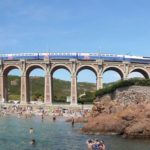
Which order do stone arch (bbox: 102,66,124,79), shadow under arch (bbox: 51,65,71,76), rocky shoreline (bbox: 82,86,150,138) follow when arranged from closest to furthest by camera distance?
1. rocky shoreline (bbox: 82,86,150,138)
2. stone arch (bbox: 102,66,124,79)
3. shadow under arch (bbox: 51,65,71,76)

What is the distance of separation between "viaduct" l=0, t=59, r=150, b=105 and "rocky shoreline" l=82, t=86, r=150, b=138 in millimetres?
63031

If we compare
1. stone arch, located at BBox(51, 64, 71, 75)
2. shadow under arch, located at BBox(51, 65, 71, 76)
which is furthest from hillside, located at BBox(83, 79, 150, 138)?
shadow under arch, located at BBox(51, 65, 71, 76)

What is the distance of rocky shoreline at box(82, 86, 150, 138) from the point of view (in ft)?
152

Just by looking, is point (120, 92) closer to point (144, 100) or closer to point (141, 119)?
point (144, 100)

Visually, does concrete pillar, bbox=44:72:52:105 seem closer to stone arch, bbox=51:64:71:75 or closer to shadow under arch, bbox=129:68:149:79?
stone arch, bbox=51:64:71:75

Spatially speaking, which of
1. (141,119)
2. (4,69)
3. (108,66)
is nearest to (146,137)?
(141,119)

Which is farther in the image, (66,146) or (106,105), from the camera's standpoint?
(106,105)

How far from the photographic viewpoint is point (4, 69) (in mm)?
127750

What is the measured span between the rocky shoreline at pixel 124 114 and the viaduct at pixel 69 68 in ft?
207

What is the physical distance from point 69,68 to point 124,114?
7578 cm

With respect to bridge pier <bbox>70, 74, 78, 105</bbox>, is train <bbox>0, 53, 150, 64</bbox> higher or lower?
higher

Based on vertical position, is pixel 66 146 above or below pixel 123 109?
below

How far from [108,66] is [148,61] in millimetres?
11878

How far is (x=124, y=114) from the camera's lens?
160ft
